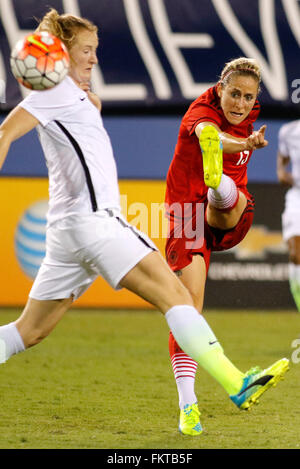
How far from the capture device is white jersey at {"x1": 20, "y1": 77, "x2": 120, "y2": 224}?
336 centimetres

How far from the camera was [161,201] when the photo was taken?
9.59 metres

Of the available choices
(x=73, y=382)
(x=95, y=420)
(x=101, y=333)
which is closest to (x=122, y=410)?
(x=95, y=420)

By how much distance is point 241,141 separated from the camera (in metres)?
3.86

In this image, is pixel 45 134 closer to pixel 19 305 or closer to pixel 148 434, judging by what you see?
pixel 148 434

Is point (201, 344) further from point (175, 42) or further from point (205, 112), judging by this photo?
point (175, 42)

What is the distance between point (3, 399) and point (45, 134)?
2.10 m

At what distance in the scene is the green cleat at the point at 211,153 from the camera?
3.81 metres

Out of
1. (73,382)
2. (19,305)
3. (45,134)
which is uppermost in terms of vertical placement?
(45,134)

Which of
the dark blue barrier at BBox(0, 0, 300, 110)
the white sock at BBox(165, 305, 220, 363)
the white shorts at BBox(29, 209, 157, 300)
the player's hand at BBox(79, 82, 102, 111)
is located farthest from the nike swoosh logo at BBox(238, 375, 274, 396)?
the dark blue barrier at BBox(0, 0, 300, 110)

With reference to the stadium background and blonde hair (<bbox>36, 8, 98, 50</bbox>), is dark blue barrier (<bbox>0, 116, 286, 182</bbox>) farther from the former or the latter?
blonde hair (<bbox>36, 8, 98, 50</bbox>)

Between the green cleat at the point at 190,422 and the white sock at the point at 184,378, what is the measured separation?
37 millimetres

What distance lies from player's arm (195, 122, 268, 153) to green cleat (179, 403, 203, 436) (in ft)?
4.18

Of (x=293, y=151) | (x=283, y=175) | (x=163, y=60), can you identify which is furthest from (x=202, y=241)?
(x=163, y=60)

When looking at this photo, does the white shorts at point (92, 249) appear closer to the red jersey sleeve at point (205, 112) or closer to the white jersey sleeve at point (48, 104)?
the white jersey sleeve at point (48, 104)
